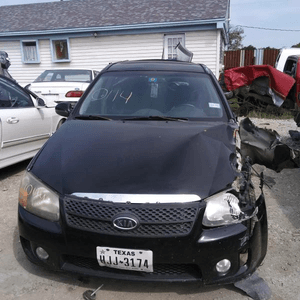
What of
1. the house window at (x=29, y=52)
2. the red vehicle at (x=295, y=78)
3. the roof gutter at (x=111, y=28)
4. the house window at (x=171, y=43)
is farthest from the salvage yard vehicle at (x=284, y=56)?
the house window at (x=29, y=52)

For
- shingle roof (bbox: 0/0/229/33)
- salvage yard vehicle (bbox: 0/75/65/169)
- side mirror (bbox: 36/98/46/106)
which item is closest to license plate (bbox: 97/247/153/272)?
salvage yard vehicle (bbox: 0/75/65/169)

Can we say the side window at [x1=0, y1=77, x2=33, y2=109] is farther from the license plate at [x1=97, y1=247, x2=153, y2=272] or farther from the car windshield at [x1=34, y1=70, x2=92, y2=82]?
the car windshield at [x1=34, y1=70, x2=92, y2=82]

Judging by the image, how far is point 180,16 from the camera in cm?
1362

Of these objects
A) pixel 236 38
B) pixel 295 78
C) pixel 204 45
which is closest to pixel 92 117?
pixel 295 78

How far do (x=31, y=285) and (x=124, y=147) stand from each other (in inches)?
47.8

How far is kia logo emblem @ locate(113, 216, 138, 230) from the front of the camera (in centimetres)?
190

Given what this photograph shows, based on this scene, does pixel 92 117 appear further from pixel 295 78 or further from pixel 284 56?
pixel 284 56

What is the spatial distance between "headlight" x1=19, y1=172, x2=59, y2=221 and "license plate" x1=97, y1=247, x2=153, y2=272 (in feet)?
1.26

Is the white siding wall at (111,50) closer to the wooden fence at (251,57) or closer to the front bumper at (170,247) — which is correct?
the wooden fence at (251,57)

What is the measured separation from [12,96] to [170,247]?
11.9 ft

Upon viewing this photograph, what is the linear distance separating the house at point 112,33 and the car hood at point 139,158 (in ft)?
34.4

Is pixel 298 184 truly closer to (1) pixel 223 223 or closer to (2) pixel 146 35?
(1) pixel 223 223

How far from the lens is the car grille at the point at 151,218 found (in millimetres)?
1911

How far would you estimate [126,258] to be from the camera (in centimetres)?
194
